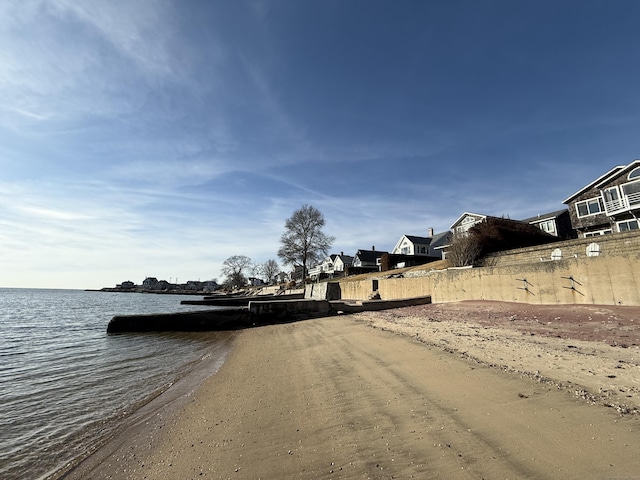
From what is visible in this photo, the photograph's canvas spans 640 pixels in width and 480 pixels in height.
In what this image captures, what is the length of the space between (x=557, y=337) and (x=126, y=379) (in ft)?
43.6

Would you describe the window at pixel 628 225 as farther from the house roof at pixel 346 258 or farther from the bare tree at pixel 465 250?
the house roof at pixel 346 258

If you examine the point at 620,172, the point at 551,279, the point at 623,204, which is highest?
the point at 620,172

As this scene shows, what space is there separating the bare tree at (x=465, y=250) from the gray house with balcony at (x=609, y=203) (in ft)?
39.8

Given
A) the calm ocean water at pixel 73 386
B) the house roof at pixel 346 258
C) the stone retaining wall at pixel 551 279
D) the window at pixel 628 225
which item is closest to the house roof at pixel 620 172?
the window at pixel 628 225

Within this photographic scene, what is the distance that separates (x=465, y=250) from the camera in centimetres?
2703

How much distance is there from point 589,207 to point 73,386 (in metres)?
40.1

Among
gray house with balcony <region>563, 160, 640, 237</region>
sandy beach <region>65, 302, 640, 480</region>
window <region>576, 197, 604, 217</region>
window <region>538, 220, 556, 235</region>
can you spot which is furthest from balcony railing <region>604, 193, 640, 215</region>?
sandy beach <region>65, 302, 640, 480</region>

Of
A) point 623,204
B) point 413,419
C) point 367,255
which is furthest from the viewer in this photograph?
point 367,255

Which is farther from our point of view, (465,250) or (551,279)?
(465,250)

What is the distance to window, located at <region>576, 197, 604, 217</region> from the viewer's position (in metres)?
28.6

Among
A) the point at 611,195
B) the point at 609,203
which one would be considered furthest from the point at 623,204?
the point at 611,195

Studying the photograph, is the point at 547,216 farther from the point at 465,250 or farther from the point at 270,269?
the point at 270,269

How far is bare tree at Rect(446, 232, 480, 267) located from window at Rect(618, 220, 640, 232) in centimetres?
1239

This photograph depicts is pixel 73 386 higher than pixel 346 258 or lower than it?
lower
